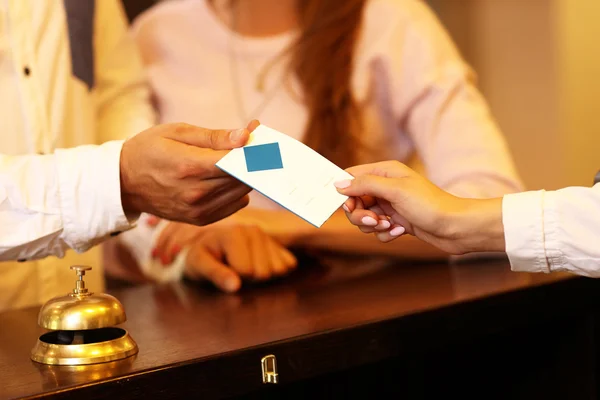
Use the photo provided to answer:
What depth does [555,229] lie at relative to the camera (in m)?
0.97

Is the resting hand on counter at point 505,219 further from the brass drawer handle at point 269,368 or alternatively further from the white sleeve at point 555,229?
the brass drawer handle at point 269,368

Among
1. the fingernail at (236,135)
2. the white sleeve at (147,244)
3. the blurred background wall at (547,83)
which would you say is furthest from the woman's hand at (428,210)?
the blurred background wall at (547,83)

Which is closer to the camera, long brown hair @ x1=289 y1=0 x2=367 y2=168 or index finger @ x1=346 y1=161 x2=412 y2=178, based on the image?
index finger @ x1=346 y1=161 x2=412 y2=178

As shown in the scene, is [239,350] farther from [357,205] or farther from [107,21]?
[107,21]

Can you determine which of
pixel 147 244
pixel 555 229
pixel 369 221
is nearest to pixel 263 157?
pixel 369 221

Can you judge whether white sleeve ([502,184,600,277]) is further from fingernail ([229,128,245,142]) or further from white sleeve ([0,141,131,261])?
white sleeve ([0,141,131,261])

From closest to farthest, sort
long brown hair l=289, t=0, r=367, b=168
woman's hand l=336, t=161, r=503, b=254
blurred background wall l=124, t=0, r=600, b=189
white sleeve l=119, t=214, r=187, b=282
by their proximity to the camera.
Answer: woman's hand l=336, t=161, r=503, b=254 < white sleeve l=119, t=214, r=187, b=282 < long brown hair l=289, t=0, r=367, b=168 < blurred background wall l=124, t=0, r=600, b=189

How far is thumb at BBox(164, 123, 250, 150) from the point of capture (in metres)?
1.02

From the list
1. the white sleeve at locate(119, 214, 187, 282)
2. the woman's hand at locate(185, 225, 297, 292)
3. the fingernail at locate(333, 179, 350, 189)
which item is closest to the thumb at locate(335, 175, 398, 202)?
the fingernail at locate(333, 179, 350, 189)

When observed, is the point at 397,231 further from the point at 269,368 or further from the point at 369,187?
the point at 269,368

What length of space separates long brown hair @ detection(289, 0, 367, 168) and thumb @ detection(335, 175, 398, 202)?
2.58 ft

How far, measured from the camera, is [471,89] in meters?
1.81

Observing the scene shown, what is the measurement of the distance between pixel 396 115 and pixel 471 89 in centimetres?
18

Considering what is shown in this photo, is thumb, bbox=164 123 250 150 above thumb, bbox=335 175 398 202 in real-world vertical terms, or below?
above
